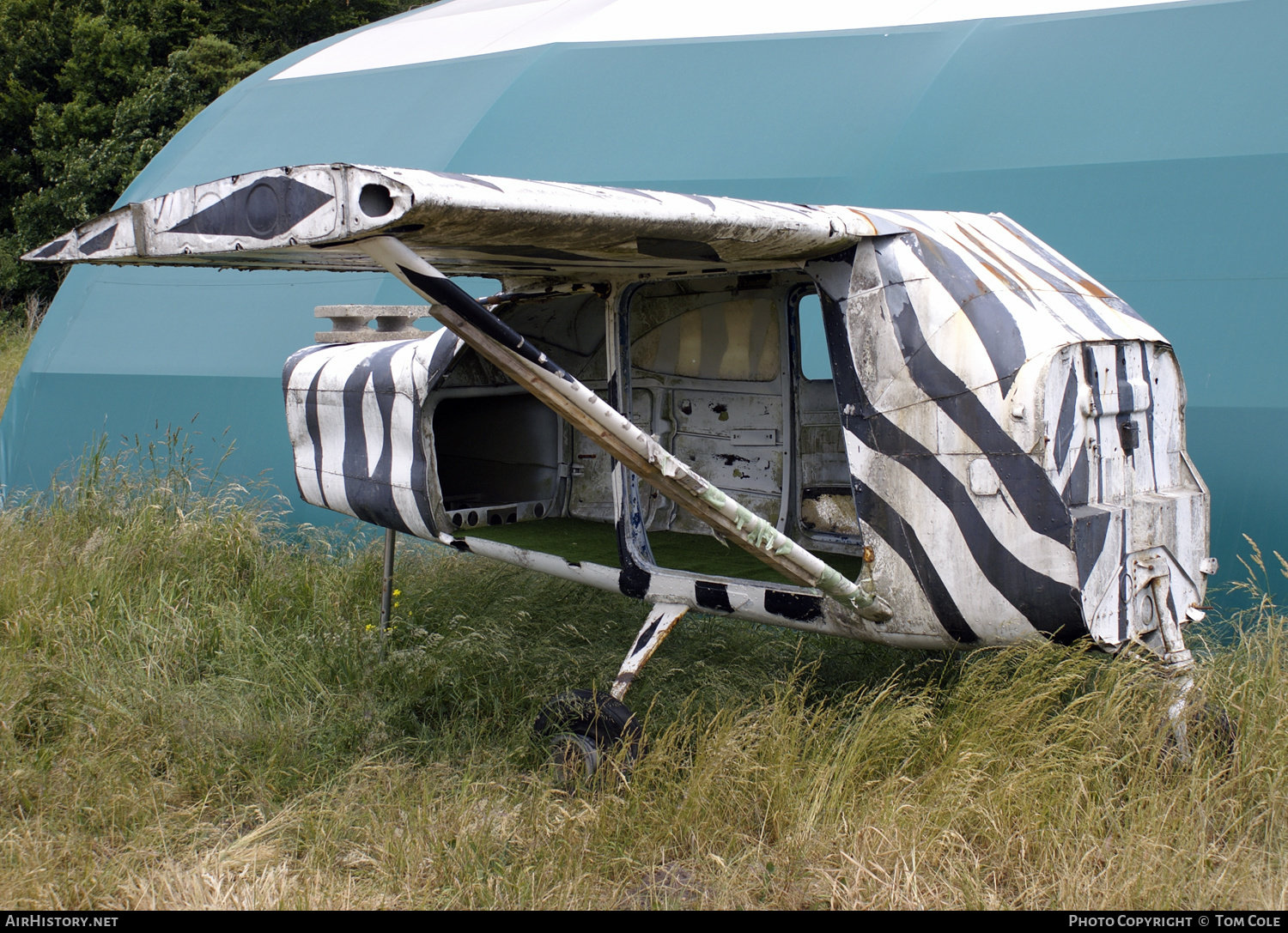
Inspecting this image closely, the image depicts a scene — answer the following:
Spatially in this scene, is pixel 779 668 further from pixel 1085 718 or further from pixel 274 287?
pixel 274 287

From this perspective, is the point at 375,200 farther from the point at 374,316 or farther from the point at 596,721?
the point at 374,316

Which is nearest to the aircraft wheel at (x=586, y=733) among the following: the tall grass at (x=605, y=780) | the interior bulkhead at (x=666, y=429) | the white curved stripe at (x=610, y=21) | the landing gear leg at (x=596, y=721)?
the landing gear leg at (x=596, y=721)

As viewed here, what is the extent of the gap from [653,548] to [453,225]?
264 centimetres

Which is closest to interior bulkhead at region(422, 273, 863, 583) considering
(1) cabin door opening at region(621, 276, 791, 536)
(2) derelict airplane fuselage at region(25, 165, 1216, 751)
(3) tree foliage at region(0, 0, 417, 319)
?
(1) cabin door opening at region(621, 276, 791, 536)

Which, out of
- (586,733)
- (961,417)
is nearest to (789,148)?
(961,417)

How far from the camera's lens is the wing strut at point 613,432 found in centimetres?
349

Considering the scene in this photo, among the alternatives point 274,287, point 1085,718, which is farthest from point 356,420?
point 274,287

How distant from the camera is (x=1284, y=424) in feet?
19.0

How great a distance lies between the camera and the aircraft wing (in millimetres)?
2932

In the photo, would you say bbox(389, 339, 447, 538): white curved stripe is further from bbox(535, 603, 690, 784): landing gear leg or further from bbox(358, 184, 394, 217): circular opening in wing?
bbox(358, 184, 394, 217): circular opening in wing

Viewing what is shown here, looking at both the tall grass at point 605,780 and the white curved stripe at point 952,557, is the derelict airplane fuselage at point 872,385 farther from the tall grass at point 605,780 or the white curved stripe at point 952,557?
the tall grass at point 605,780

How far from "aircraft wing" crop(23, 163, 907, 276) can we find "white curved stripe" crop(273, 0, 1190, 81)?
195 inches

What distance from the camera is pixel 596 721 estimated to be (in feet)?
13.6

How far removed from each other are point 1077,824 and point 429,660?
299 cm
